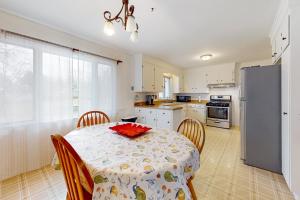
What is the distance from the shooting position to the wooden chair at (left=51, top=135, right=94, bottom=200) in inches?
31.4

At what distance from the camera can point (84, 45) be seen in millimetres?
2633

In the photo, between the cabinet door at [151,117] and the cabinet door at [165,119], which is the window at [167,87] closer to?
the cabinet door at [151,117]

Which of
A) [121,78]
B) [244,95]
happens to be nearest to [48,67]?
[121,78]

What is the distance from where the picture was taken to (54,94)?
2201mm

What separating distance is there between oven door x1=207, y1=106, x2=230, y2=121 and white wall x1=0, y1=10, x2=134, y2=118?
2.78 metres

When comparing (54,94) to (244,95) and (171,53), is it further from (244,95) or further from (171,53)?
(244,95)

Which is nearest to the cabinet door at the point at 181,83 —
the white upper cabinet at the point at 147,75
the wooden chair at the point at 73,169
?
the white upper cabinet at the point at 147,75

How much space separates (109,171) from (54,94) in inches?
76.5

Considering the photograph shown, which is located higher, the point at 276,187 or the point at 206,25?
the point at 206,25

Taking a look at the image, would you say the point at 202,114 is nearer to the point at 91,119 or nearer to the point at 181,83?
the point at 181,83

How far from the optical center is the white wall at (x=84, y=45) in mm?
1866

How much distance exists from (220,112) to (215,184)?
325 cm

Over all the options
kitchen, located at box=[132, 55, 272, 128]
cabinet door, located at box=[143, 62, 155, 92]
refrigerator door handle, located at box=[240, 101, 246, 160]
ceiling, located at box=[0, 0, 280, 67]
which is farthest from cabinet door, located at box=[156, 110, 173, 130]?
ceiling, located at box=[0, 0, 280, 67]

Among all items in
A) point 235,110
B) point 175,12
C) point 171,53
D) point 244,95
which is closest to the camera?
point 175,12
